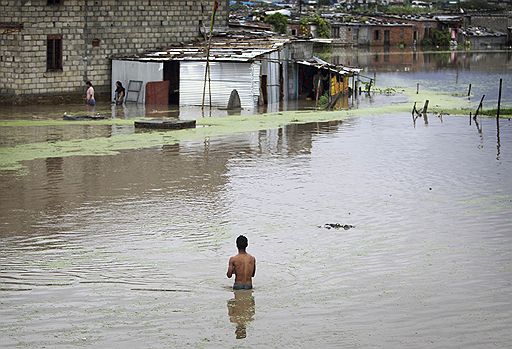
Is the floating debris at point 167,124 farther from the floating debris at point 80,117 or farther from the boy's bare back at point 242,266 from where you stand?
the boy's bare back at point 242,266

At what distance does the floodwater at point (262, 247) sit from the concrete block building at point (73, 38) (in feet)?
28.8

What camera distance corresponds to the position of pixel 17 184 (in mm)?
20078

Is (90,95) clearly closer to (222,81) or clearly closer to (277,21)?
(222,81)

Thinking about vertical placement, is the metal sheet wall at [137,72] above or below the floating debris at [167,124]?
above

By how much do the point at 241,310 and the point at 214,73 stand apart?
2113 cm

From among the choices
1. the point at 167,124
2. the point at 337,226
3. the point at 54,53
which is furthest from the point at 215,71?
the point at 337,226

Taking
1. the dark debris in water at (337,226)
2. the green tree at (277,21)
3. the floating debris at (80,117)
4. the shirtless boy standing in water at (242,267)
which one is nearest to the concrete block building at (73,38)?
the floating debris at (80,117)

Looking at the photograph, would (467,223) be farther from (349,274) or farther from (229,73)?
(229,73)

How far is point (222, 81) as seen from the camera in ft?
109

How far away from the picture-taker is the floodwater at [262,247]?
11758mm

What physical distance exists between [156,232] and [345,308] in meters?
4.45

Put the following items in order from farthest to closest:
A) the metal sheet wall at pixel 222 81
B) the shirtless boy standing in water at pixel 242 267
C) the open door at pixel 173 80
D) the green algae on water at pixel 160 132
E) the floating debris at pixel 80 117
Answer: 1. the open door at pixel 173 80
2. the metal sheet wall at pixel 222 81
3. the floating debris at pixel 80 117
4. the green algae on water at pixel 160 132
5. the shirtless boy standing in water at pixel 242 267

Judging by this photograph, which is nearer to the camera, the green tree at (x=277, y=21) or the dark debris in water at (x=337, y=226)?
the dark debris in water at (x=337, y=226)

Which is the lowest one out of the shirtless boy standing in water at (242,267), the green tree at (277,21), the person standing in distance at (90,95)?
the shirtless boy standing in water at (242,267)
